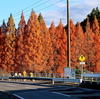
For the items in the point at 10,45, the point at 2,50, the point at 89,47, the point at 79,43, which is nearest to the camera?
the point at 79,43

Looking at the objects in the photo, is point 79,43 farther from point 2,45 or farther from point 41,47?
point 2,45

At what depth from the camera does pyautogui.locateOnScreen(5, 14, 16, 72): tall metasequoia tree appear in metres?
56.0

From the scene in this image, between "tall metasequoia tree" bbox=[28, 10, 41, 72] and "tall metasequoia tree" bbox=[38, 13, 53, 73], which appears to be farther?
"tall metasequoia tree" bbox=[38, 13, 53, 73]

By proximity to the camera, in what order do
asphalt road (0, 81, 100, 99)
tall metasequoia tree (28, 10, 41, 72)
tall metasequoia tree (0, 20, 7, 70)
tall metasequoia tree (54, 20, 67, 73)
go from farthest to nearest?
tall metasequoia tree (0, 20, 7, 70) < tall metasequoia tree (54, 20, 67, 73) < tall metasequoia tree (28, 10, 41, 72) < asphalt road (0, 81, 100, 99)

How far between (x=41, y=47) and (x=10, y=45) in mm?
8211

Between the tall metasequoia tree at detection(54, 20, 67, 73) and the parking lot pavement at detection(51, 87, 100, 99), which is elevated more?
the tall metasequoia tree at detection(54, 20, 67, 73)

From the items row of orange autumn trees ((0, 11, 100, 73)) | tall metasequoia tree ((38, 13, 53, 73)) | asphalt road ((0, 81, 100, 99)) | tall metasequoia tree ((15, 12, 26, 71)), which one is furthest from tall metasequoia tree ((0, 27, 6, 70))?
asphalt road ((0, 81, 100, 99))

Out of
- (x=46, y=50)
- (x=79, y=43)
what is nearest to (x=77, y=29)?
(x=79, y=43)

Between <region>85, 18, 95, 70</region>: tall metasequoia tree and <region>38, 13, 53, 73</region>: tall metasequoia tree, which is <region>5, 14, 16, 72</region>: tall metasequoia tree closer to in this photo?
<region>38, 13, 53, 73</region>: tall metasequoia tree

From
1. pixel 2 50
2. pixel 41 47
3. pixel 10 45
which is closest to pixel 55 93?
pixel 41 47

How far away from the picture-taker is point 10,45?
2259 inches

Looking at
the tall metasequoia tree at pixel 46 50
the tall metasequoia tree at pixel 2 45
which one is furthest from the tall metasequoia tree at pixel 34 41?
the tall metasequoia tree at pixel 2 45

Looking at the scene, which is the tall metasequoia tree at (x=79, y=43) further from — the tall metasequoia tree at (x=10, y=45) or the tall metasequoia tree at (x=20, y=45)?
the tall metasequoia tree at (x=10, y=45)

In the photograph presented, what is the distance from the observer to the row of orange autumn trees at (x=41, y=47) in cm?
5250
